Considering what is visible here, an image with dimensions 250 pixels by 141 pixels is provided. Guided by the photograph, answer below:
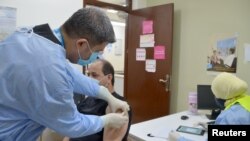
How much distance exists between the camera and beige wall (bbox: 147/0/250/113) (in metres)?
2.56

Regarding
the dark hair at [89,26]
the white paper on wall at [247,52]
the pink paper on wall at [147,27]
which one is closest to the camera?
the dark hair at [89,26]

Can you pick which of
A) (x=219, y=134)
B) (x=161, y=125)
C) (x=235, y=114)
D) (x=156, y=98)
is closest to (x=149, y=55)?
(x=156, y=98)

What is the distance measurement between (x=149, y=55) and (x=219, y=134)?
2324mm

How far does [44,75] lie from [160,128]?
4.40 feet

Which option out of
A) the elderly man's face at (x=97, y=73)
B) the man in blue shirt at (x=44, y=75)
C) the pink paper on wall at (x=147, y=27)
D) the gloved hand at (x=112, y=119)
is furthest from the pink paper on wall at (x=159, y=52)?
the man in blue shirt at (x=44, y=75)

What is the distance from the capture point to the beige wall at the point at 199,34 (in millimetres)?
2557

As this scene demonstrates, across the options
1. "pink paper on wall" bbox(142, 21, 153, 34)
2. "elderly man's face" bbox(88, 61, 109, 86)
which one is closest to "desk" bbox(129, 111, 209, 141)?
"elderly man's face" bbox(88, 61, 109, 86)

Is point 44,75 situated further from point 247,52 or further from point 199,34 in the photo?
point 199,34

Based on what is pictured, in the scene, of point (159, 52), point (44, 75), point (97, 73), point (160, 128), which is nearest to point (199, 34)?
point (159, 52)

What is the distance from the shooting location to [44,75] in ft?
2.57

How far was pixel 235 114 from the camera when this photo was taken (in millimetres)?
1418

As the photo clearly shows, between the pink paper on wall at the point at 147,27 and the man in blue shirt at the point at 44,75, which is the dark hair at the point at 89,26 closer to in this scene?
the man in blue shirt at the point at 44,75

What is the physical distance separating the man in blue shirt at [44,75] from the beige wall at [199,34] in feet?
6.77

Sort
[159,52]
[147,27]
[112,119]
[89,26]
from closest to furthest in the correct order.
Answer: [89,26] → [112,119] → [159,52] → [147,27]
